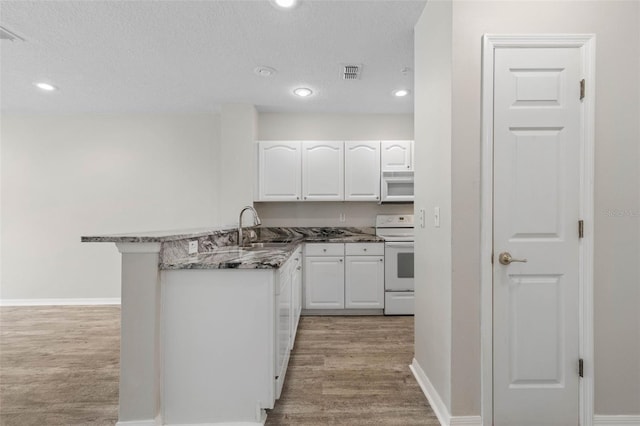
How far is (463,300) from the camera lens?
157 centimetres

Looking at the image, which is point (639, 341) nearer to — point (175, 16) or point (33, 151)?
point (175, 16)

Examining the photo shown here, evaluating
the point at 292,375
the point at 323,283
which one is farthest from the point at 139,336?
the point at 323,283

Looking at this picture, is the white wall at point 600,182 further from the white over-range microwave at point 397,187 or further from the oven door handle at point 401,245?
the white over-range microwave at point 397,187

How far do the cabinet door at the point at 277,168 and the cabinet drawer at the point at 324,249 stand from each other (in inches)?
32.4

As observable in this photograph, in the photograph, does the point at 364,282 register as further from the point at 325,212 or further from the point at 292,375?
the point at 292,375

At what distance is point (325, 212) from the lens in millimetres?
4078

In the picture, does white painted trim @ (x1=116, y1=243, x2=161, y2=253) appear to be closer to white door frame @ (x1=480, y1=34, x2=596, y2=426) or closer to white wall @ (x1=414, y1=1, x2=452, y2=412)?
white wall @ (x1=414, y1=1, x2=452, y2=412)

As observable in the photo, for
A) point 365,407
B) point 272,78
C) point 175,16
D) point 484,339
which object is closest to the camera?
point 484,339

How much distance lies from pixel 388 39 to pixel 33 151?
193 inches

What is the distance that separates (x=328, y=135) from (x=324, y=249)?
5.35 feet

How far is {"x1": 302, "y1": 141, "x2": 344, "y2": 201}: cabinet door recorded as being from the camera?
373 centimetres

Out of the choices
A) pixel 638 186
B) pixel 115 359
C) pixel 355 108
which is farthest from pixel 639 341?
pixel 115 359

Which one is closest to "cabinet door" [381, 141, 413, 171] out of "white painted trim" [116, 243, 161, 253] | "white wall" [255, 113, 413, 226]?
"white wall" [255, 113, 413, 226]

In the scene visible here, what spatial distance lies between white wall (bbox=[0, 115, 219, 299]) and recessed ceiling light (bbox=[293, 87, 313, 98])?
145cm
